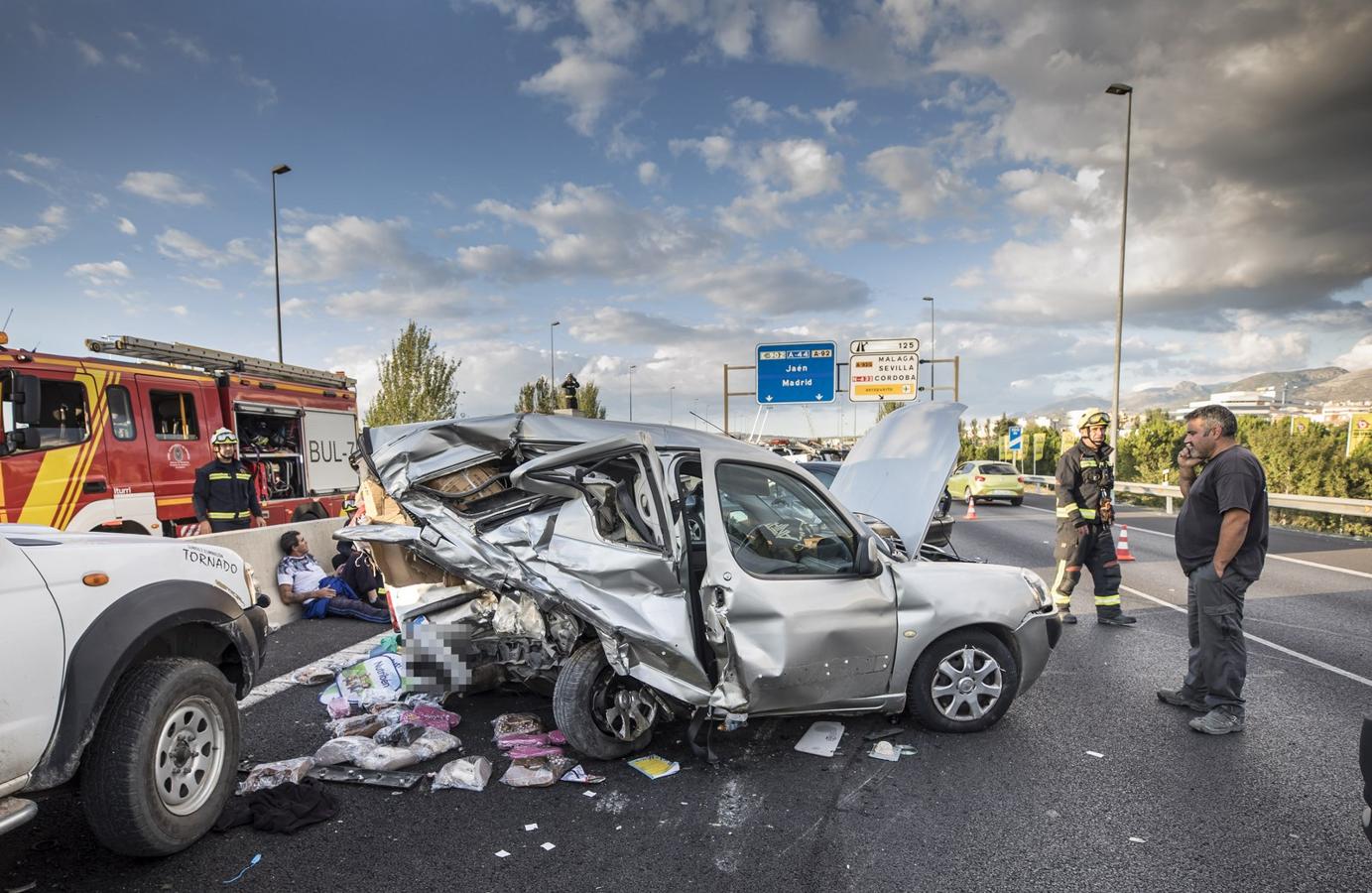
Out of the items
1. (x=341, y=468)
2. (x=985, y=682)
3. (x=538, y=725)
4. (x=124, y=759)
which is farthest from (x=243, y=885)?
(x=341, y=468)

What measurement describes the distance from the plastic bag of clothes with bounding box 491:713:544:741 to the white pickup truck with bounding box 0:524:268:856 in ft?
4.48

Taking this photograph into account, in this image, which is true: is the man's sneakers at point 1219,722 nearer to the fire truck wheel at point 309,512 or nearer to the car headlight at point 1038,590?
the car headlight at point 1038,590

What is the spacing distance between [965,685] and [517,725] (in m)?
2.59

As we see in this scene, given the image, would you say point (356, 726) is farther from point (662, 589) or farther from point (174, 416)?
point (174, 416)

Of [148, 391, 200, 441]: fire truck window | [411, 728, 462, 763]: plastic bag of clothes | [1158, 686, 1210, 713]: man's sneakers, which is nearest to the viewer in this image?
[411, 728, 462, 763]: plastic bag of clothes

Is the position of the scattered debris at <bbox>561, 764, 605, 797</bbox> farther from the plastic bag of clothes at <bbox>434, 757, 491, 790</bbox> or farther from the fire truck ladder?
the fire truck ladder

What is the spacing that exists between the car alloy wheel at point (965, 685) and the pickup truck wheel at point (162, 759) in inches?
140

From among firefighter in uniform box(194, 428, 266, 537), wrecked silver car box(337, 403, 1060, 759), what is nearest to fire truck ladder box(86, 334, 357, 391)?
firefighter in uniform box(194, 428, 266, 537)

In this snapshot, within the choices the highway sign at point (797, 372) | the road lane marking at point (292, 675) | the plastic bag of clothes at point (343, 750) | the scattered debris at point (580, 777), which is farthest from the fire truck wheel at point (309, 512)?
the highway sign at point (797, 372)

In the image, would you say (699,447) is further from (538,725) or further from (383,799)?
(383,799)

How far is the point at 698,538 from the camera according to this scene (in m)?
4.13

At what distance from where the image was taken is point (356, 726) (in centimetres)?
420

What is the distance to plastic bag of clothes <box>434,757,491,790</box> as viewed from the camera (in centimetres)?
357

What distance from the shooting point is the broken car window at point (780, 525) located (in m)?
3.84
